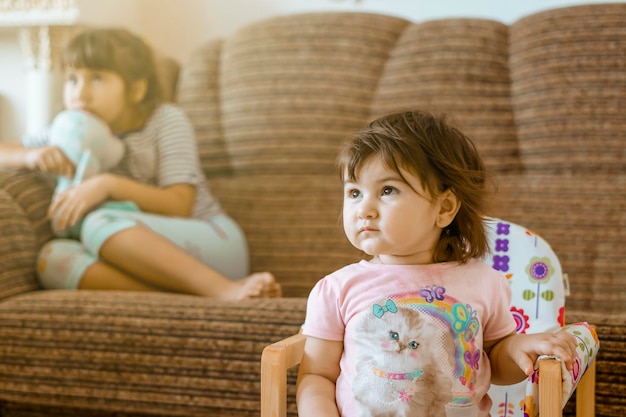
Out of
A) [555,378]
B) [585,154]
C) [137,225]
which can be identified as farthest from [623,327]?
[137,225]

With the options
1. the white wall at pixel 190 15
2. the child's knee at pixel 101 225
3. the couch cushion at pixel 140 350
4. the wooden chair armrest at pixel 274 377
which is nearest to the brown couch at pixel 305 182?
the couch cushion at pixel 140 350

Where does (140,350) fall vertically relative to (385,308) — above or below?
below

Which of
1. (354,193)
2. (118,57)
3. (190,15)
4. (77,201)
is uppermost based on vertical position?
(190,15)

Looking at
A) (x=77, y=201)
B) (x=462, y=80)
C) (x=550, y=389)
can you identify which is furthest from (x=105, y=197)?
(x=550, y=389)

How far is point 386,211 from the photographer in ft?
3.06

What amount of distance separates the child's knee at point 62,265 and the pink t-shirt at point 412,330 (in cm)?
75

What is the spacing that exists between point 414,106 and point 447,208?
33.4 inches

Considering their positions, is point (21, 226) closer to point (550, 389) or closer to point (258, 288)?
point (258, 288)

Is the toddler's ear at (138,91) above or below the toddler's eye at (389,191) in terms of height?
above

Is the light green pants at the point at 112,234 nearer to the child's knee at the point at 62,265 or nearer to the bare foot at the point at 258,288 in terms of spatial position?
the child's knee at the point at 62,265

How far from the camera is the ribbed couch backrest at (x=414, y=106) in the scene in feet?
5.38

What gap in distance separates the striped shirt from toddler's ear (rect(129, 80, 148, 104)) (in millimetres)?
50

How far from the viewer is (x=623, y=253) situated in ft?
5.15

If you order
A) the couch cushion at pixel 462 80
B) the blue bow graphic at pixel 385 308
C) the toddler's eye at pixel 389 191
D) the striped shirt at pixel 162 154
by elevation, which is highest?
the couch cushion at pixel 462 80
